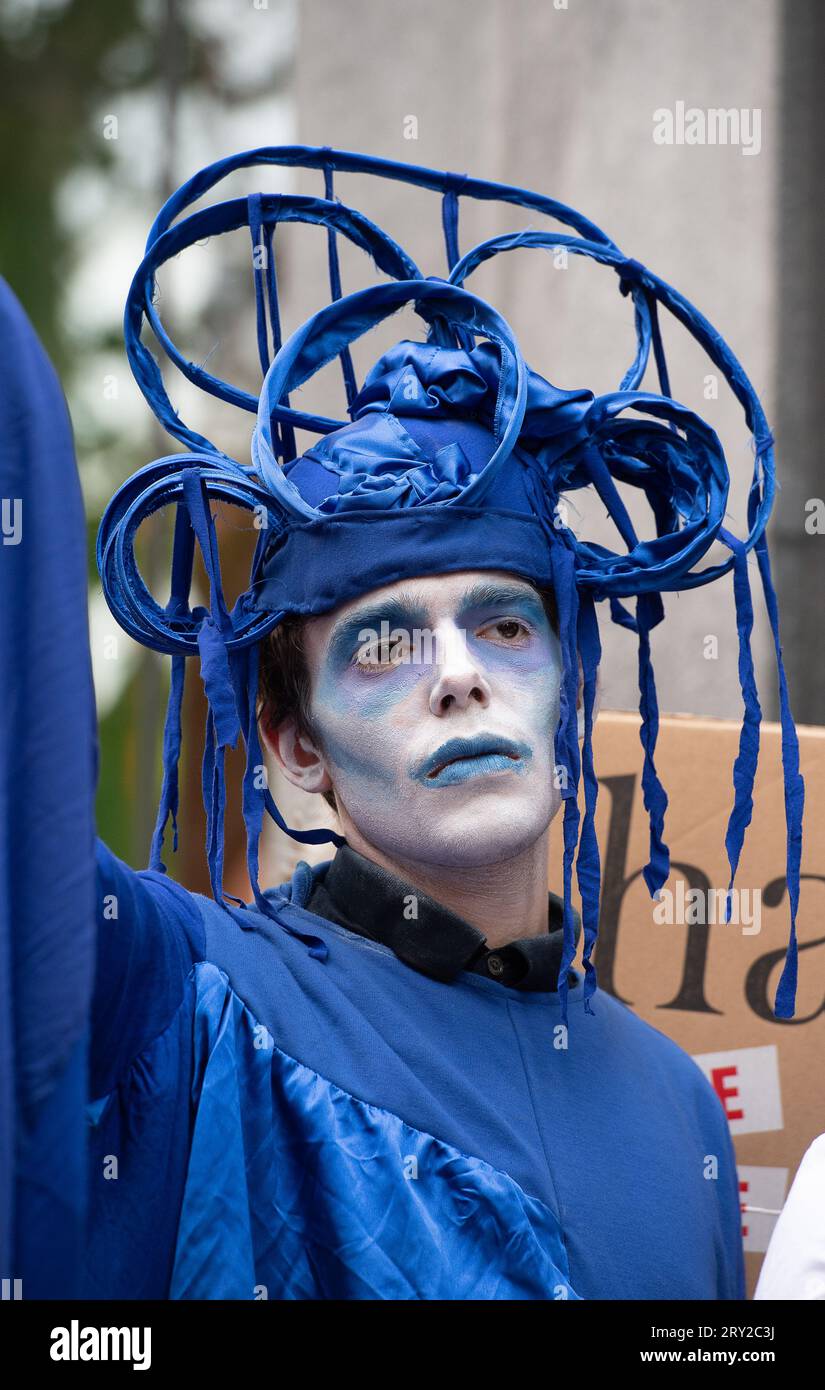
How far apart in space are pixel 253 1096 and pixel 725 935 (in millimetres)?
920

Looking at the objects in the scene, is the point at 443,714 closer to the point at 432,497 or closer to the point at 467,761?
the point at 467,761

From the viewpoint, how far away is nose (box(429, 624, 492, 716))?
5.25 feet

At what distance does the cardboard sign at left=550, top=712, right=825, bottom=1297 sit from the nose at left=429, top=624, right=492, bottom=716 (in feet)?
2.11

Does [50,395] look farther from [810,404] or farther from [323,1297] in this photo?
[810,404]

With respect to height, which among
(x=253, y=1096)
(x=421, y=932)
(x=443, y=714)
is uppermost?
(x=443, y=714)

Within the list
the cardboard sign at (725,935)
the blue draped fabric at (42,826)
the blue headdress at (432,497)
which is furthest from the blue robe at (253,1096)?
the cardboard sign at (725,935)

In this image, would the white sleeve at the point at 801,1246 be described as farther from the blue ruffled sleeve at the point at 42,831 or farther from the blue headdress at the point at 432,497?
the blue ruffled sleeve at the point at 42,831

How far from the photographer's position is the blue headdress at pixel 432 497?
1.66 m

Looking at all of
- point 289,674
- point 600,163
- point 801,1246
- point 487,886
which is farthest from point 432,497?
point 600,163

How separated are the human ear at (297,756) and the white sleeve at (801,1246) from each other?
682 mm

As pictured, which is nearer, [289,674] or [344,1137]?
[344,1137]

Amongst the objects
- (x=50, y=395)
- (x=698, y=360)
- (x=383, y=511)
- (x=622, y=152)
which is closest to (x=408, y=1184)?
(x=383, y=511)

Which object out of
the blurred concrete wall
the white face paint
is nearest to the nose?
the white face paint

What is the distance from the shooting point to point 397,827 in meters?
1.65
